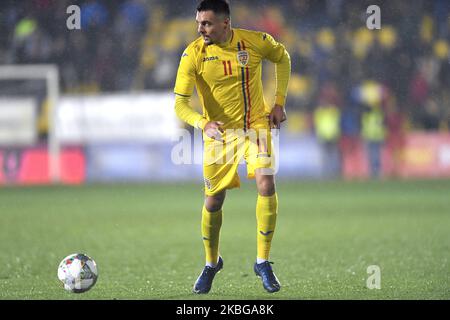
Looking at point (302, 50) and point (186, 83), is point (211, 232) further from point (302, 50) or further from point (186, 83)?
point (302, 50)

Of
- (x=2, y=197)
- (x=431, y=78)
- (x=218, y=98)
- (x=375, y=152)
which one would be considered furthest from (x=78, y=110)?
(x=218, y=98)

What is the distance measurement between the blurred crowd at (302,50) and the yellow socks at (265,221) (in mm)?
13282

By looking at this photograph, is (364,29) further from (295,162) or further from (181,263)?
(181,263)

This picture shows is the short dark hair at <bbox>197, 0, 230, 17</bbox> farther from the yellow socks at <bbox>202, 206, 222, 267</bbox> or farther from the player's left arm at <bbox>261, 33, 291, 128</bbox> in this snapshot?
the yellow socks at <bbox>202, 206, 222, 267</bbox>

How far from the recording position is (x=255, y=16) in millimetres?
21203

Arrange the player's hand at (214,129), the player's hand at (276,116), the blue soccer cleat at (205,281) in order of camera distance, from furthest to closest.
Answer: the player's hand at (276,116), the blue soccer cleat at (205,281), the player's hand at (214,129)

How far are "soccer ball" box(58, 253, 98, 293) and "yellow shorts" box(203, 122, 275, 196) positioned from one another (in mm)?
984

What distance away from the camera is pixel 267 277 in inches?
244

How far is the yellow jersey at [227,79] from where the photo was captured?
6.29 metres

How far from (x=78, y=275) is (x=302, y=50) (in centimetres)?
1540

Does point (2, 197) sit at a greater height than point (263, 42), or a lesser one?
lesser

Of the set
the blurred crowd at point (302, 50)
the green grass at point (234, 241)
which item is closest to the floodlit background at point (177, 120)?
the blurred crowd at point (302, 50)

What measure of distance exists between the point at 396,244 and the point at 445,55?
41.6 ft

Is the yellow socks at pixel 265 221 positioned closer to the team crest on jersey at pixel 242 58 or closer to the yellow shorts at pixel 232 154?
the yellow shorts at pixel 232 154
